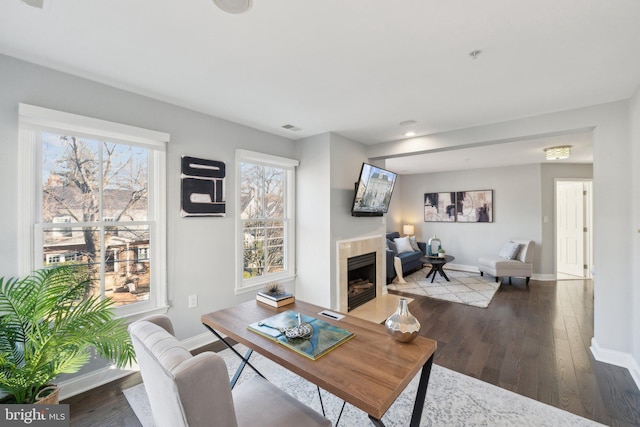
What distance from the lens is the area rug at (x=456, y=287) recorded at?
4289mm

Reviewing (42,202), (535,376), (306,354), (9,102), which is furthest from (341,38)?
(535,376)

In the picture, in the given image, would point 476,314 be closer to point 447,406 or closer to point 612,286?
point 612,286

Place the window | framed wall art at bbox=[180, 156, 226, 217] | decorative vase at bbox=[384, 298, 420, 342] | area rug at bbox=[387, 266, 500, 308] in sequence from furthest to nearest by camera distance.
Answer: area rug at bbox=[387, 266, 500, 308]
the window
framed wall art at bbox=[180, 156, 226, 217]
decorative vase at bbox=[384, 298, 420, 342]

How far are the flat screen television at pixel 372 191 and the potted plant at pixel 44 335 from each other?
2.77 meters

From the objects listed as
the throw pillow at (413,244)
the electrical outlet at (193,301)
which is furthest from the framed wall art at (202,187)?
the throw pillow at (413,244)

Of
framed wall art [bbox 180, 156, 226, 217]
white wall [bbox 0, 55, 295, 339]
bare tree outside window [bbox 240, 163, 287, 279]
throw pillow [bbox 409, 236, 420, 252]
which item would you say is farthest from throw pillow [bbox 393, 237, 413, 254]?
framed wall art [bbox 180, 156, 226, 217]

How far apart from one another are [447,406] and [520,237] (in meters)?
5.24

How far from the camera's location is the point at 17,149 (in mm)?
1797

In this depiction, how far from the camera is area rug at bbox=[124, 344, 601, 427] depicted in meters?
1.75

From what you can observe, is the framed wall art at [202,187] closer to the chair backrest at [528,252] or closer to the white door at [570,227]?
the chair backrest at [528,252]

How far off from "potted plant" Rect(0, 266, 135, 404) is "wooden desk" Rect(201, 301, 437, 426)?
27.0 inches

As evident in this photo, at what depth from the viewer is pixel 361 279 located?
13.7 ft

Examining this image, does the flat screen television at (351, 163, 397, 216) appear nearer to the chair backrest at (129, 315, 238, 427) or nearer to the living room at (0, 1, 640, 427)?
the living room at (0, 1, 640, 427)

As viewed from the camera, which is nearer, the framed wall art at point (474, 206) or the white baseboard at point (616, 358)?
the white baseboard at point (616, 358)
